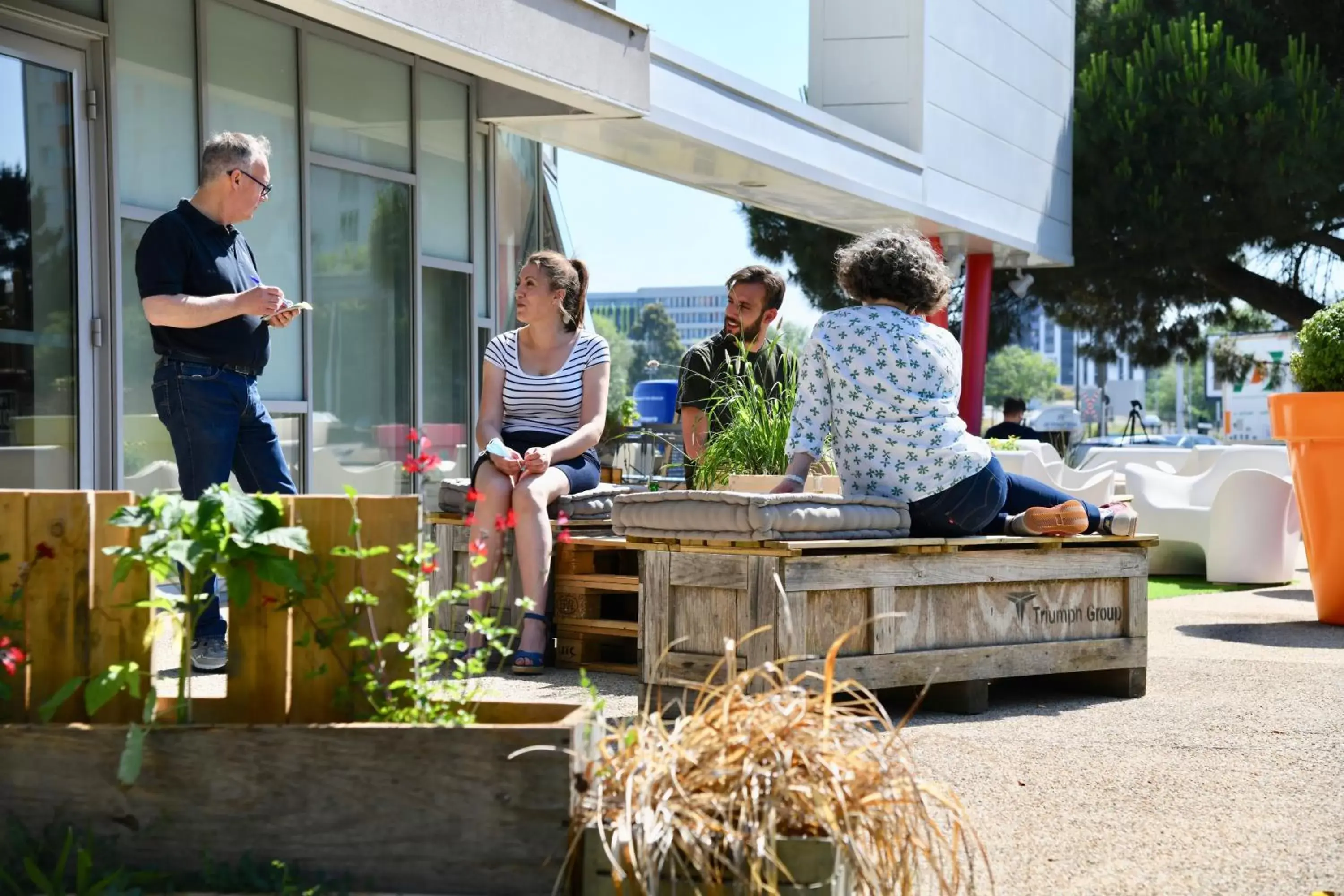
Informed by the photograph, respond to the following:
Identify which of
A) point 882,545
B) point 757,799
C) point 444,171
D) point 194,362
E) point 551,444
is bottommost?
point 757,799

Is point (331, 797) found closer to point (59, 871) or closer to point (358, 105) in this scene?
point (59, 871)

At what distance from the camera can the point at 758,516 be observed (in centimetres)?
403

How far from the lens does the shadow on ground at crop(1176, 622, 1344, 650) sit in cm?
623

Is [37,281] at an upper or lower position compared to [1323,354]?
upper

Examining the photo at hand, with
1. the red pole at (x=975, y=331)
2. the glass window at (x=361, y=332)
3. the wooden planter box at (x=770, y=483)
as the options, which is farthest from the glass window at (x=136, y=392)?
the red pole at (x=975, y=331)

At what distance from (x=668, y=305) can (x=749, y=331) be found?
396 feet

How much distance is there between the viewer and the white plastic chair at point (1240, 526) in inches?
347

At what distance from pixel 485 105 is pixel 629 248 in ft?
236

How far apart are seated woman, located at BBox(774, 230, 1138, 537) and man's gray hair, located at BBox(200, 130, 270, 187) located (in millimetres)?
1819

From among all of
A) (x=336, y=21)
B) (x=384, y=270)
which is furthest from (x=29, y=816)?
(x=384, y=270)

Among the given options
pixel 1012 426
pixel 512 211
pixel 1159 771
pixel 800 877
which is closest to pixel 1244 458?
pixel 1012 426

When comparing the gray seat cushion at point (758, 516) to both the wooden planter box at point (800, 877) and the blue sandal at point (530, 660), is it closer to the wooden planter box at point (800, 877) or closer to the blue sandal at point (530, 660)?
the blue sandal at point (530, 660)

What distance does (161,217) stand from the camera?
4703 mm

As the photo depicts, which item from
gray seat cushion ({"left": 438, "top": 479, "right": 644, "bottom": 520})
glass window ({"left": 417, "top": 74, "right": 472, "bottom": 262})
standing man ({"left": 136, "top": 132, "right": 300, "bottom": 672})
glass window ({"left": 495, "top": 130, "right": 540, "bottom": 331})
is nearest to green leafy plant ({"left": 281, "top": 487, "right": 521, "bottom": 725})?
standing man ({"left": 136, "top": 132, "right": 300, "bottom": 672})
